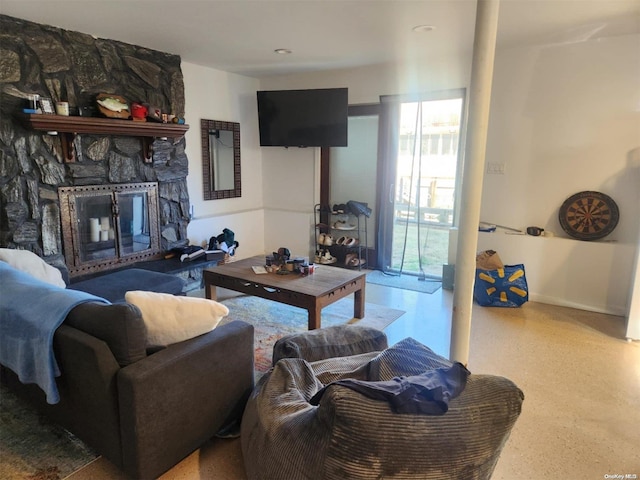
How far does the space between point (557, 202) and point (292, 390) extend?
3.35 m

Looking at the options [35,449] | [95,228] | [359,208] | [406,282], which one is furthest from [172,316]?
[359,208]

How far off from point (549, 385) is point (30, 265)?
3.25 metres

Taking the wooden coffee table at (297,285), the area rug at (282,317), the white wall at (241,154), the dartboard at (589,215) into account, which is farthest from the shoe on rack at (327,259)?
the dartboard at (589,215)

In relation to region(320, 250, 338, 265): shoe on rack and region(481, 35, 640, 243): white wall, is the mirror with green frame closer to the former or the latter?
region(320, 250, 338, 265): shoe on rack

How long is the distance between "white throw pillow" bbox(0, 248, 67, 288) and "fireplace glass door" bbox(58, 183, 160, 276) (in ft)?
3.03

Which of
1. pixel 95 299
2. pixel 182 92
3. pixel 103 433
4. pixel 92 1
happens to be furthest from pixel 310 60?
pixel 103 433

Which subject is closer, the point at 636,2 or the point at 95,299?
the point at 95,299

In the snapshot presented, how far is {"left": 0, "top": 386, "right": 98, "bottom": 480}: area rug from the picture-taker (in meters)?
1.81

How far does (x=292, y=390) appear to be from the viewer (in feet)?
5.70

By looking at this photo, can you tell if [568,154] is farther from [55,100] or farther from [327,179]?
[55,100]

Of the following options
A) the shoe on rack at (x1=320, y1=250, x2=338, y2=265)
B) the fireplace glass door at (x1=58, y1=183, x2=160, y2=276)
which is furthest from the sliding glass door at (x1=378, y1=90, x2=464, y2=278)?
the fireplace glass door at (x1=58, y1=183, x2=160, y2=276)

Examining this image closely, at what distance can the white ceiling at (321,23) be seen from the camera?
2852 millimetres

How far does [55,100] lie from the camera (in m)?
3.41

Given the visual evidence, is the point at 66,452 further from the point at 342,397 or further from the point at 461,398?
the point at 461,398
